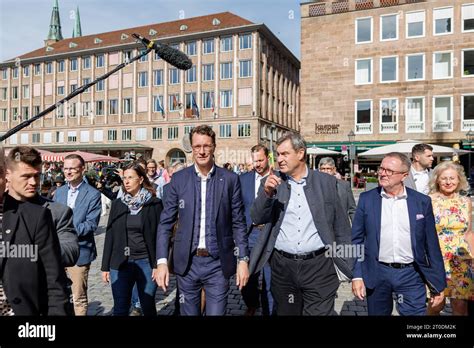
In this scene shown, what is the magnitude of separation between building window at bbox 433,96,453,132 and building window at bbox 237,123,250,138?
22754 mm

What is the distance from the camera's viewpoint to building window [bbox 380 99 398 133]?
26875mm

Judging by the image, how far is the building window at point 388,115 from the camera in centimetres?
2688

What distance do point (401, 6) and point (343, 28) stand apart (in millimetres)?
3939

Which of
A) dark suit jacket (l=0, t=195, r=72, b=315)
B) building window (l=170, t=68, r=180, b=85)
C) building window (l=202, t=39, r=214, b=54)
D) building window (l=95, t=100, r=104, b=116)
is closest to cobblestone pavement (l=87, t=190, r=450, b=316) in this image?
dark suit jacket (l=0, t=195, r=72, b=315)

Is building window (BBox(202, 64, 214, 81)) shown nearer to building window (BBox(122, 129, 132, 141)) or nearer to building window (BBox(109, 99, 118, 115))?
building window (BBox(122, 129, 132, 141))

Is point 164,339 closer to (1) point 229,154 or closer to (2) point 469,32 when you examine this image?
(2) point 469,32

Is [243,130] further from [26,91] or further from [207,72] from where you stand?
[26,91]

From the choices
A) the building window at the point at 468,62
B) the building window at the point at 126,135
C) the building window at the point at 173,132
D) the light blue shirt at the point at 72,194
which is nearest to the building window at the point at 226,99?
the building window at the point at 173,132

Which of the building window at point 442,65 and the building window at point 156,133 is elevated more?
the building window at point 442,65

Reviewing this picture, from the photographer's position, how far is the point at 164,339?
3.07 metres

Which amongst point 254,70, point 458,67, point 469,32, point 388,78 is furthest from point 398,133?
point 254,70

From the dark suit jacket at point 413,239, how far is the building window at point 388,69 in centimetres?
2661

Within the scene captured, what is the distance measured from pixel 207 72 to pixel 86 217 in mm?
44686

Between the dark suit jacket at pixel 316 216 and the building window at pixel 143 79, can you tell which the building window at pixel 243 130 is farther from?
the dark suit jacket at pixel 316 216
